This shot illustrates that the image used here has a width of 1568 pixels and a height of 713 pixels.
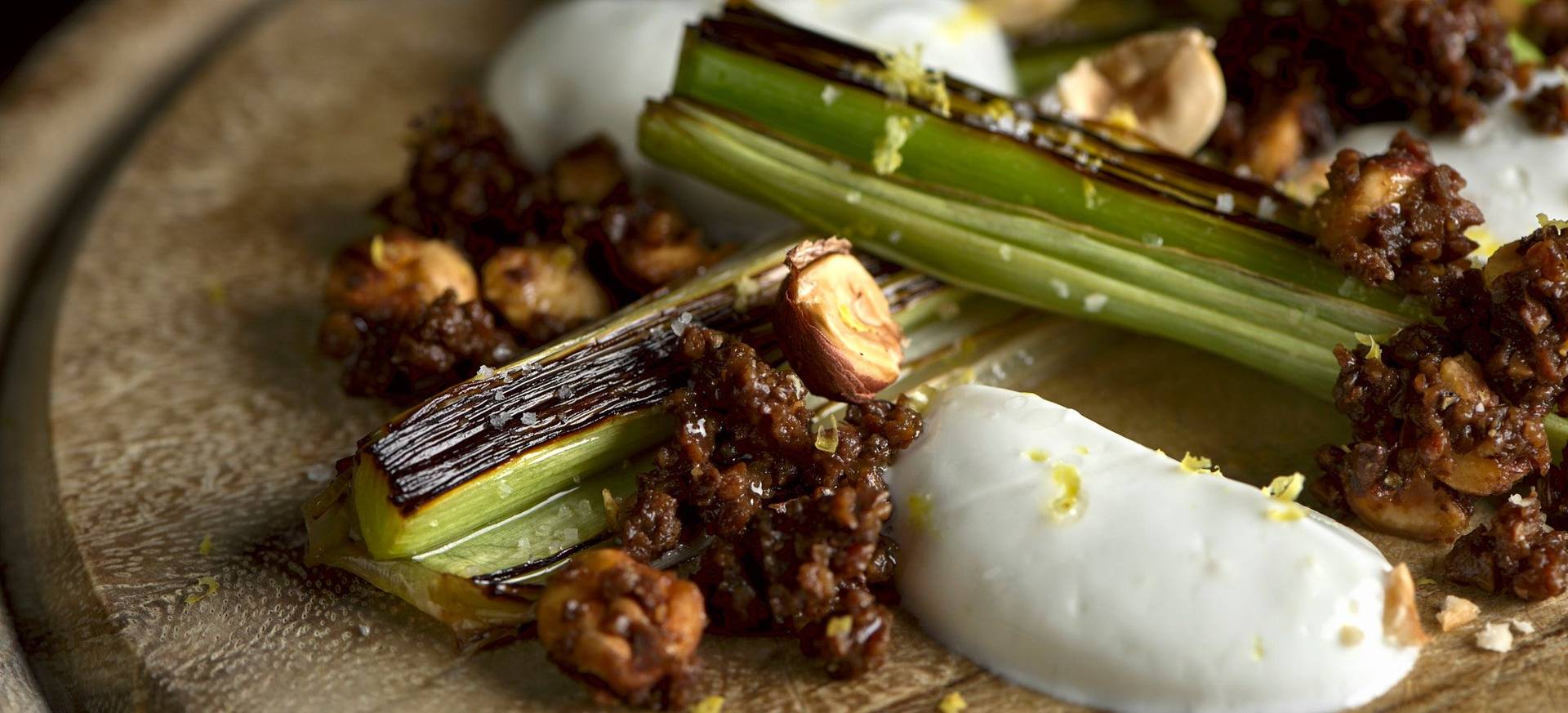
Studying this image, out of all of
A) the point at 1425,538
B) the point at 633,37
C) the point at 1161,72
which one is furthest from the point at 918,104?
the point at 1425,538

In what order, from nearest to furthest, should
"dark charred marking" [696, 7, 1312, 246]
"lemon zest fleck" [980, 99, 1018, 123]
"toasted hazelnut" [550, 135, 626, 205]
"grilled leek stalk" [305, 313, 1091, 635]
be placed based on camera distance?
"grilled leek stalk" [305, 313, 1091, 635], "dark charred marking" [696, 7, 1312, 246], "lemon zest fleck" [980, 99, 1018, 123], "toasted hazelnut" [550, 135, 626, 205]

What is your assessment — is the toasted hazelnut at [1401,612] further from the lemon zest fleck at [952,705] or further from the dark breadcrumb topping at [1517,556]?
the lemon zest fleck at [952,705]

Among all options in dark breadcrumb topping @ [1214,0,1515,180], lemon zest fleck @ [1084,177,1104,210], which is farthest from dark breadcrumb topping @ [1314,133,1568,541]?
dark breadcrumb topping @ [1214,0,1515,180]

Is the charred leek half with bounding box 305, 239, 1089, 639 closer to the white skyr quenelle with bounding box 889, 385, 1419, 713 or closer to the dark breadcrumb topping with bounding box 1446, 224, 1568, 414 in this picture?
the white skyr quenelle with bounding box 889, 385, 1419, 713

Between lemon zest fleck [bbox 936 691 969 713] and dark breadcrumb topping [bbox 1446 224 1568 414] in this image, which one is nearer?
lemon zest fleck [bbox 936 691 969 713]

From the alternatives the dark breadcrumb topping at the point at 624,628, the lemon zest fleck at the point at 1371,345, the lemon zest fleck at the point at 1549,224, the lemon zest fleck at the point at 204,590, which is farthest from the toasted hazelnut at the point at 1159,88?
the lemon zest fleck at the point at 204,590

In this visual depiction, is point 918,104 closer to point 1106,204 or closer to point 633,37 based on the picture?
point 1106,204

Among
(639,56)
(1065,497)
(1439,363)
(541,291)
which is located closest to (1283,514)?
(1065,497)
